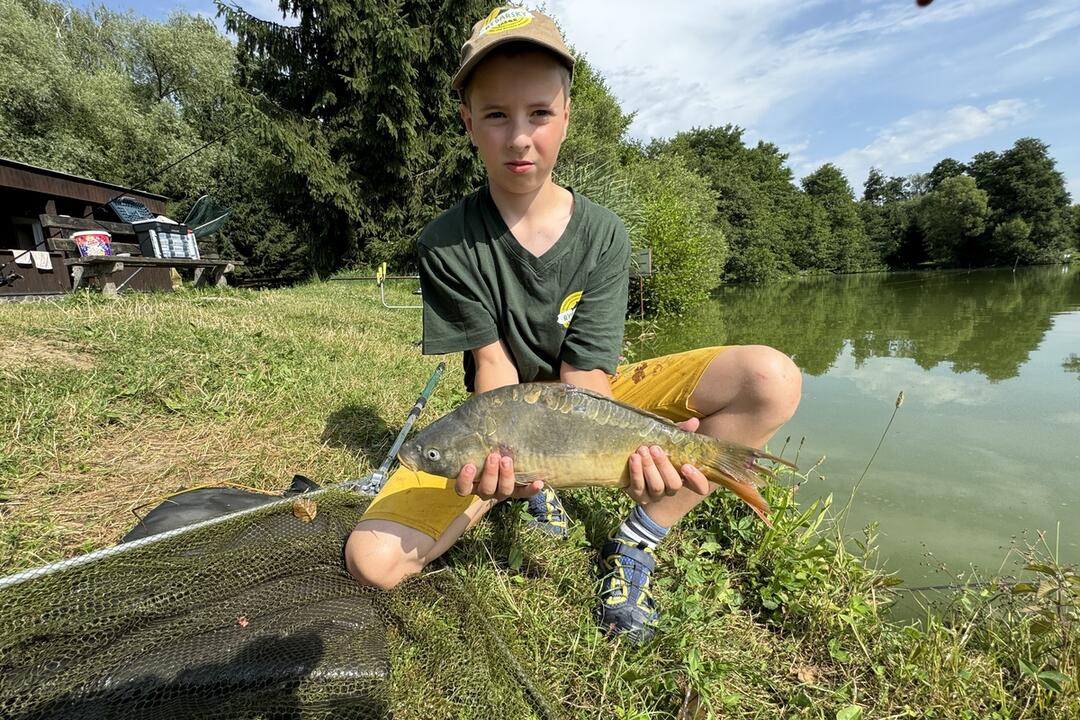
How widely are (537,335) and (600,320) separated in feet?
0.80

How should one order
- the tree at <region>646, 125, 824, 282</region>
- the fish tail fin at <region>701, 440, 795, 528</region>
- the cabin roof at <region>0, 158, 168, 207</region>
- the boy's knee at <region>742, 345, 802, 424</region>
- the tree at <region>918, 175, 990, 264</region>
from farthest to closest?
1. the tree at <region>918, 175, 990, 264</region>
2. the tree at <region>646, 125, 824, 282</region>
3. the cabin roof at <region>0, 158, 168, 207</region>
4. the boy's knee at <region>742, 345, 802, 424</region>
5. the fish tail fin at <region>701, 440, 795, 528</region>

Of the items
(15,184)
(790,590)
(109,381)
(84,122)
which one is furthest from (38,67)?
(790,590)

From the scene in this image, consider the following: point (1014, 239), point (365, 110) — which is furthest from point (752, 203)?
point (365, 110)

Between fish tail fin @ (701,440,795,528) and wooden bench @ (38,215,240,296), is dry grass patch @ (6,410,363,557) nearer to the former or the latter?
fish tail fin @ (701,440,795,528)

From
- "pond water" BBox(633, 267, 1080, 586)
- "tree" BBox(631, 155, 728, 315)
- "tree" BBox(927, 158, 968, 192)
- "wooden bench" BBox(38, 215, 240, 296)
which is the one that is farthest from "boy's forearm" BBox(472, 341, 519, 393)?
"tree" BBox(927, 158, 968, 192)

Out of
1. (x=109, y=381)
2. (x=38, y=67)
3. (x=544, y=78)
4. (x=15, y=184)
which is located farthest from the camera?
(x=38, y=67)

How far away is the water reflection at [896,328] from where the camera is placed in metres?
8.34

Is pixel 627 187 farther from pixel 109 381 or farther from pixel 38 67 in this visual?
pixel 38 67

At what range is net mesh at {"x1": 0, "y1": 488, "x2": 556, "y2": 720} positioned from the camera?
112 centimetres

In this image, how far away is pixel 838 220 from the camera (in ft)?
142

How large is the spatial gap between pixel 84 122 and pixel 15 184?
10.7 m

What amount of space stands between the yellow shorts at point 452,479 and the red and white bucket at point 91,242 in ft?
26.0

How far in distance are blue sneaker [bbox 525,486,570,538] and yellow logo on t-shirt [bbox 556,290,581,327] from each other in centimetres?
70

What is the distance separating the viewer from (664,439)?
1.44 m
